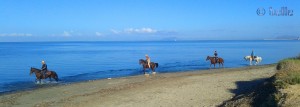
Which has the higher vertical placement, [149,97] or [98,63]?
[149,97]

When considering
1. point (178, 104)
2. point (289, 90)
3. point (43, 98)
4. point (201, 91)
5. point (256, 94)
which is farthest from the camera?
point (43, 98)

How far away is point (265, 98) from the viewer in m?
11.9

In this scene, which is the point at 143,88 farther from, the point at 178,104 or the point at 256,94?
the point at 256,94

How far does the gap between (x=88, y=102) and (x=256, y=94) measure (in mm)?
7489

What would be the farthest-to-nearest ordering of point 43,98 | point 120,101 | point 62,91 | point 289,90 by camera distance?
1. point 62,91
2. point 43,98
3. point 120,101
4. point 289,90

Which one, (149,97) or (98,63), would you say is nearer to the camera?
(149,97)

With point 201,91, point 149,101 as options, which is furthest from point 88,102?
point 201,91

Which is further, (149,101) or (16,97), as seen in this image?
(16,97)

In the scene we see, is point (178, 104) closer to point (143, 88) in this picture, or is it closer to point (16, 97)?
point (143, 88)

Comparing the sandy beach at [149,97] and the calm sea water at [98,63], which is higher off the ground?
the sandy beach at [149,97]

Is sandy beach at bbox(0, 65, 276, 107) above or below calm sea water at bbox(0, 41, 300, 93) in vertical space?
above

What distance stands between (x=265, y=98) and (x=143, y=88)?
364 inches

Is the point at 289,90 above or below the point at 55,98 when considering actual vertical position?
above

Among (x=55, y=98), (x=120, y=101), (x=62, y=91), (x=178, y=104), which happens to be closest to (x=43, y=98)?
(x=55, y=98)
